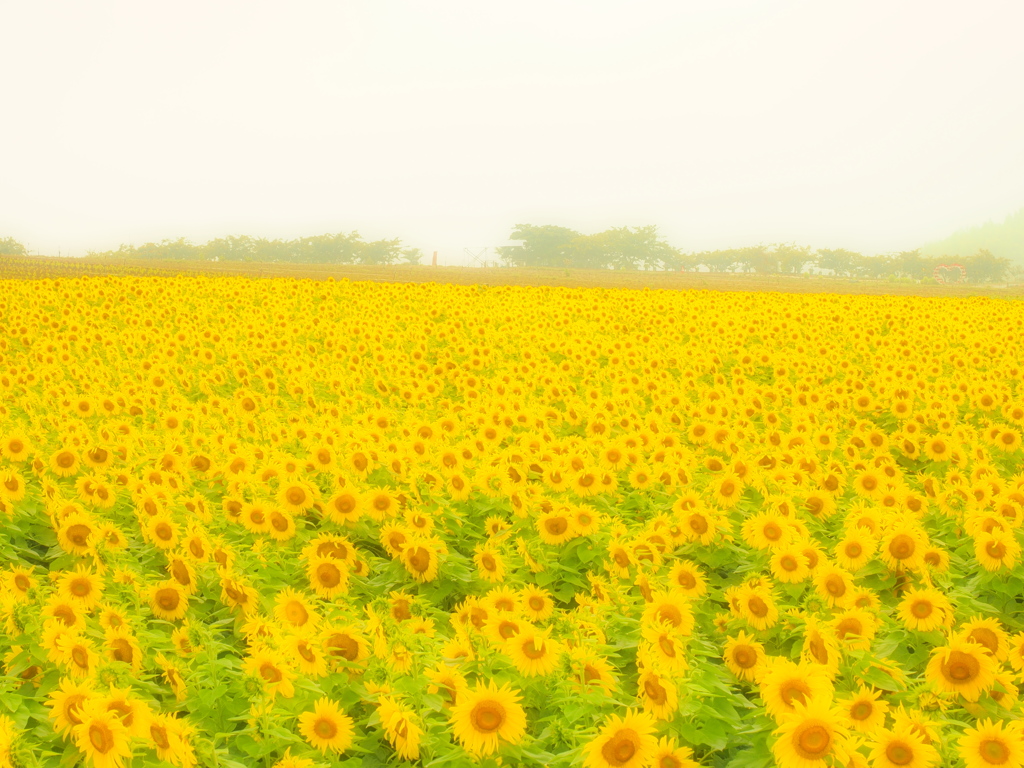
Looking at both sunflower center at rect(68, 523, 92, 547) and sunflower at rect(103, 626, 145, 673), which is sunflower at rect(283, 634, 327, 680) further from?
sunflower center at rect(68, 523, 92, 547)

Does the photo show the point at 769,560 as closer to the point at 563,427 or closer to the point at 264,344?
the point at 563,427

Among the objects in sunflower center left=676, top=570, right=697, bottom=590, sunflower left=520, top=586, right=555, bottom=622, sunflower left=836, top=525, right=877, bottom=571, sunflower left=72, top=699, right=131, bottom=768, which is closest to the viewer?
sunflower left=72, top=699, right=131, bottom=768

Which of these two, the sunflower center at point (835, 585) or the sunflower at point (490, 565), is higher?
the sunflower center at point (835, 585)

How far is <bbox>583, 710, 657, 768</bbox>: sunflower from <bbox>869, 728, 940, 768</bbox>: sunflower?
885mm

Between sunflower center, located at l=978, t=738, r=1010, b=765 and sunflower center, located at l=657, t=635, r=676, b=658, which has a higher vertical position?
sunflower center, located at l=657, t=635, r=676, b=658

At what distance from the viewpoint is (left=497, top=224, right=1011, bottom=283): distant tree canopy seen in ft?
265

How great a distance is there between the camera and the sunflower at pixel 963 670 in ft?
12.8

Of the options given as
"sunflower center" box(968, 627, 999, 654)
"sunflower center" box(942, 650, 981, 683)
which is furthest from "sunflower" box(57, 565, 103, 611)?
"sunflower center" box(968, 627, 999, 654)

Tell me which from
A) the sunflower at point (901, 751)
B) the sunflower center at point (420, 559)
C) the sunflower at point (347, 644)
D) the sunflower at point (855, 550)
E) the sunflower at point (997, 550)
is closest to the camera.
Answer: the sunflower at point (901, 751)

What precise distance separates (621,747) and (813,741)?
2.34 ft

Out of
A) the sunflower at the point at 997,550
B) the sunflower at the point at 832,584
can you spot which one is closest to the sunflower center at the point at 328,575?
the sunflower at the point at 832,584

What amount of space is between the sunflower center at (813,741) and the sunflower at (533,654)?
1.16 meters

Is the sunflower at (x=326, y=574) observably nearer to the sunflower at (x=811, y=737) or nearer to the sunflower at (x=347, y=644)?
the sunflower at (x=347, y=644)

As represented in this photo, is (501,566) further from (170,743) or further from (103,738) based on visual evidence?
(103,738)
